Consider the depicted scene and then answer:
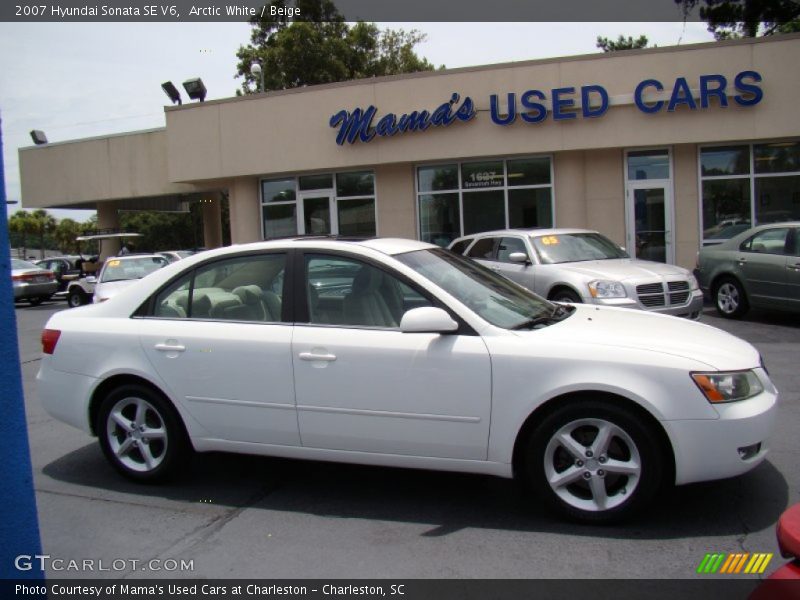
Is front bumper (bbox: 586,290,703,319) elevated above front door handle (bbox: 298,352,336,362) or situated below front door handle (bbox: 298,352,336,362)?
below

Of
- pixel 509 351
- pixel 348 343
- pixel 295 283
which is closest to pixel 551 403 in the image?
pixel 509 351

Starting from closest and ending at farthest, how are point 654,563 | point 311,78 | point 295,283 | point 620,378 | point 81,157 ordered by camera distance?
point 654,563 → point 620,378 → point 295,283 → point 81,157 → point 311,78

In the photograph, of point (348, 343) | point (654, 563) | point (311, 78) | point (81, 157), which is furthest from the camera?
point (311, 78)

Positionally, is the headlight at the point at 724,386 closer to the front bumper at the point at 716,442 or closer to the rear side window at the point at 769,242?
the front bumper at the point at 716,442

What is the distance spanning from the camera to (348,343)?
4383mm

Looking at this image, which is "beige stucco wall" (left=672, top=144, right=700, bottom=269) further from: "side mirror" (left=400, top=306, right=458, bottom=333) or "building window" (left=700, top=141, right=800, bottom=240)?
"side mirror" (left=400, top=306, right=458, bottom=333)

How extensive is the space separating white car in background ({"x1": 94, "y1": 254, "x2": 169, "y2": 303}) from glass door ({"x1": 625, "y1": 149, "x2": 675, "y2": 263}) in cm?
1031

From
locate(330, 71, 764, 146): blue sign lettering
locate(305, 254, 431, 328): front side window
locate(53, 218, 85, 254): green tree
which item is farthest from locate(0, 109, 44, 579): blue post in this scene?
locate(53, 218, 85, 254): green tree

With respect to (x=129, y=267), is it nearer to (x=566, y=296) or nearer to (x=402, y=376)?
(x=566, y=296)

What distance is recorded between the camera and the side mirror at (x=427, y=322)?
161 inches

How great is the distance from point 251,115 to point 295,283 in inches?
626

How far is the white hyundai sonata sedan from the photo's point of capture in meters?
3.91

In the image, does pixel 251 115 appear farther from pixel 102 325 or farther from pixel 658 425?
pixel 658 425

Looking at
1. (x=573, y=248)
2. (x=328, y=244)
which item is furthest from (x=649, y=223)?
(x=328, y=244)
